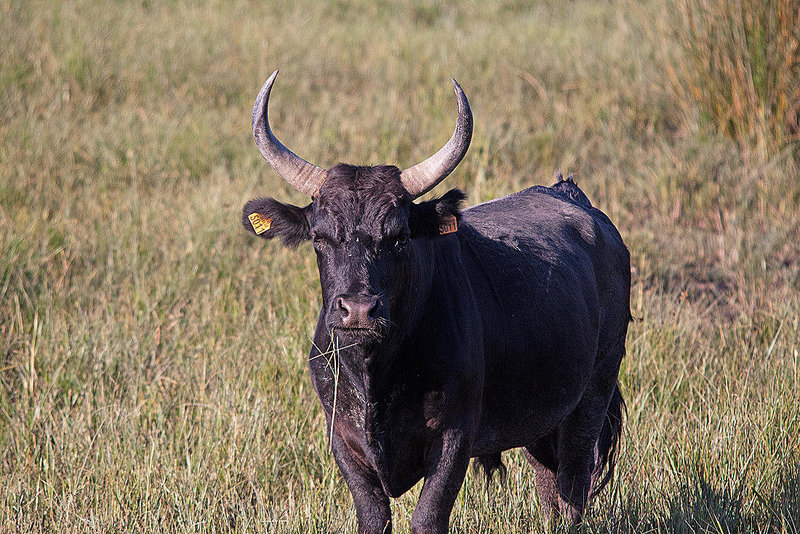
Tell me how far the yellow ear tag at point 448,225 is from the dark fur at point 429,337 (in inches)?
1.1

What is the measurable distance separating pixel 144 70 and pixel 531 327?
8.52 m

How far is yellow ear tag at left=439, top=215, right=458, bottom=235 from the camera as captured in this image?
12.8ft

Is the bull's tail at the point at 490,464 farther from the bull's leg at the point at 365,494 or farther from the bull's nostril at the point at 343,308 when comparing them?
the bull's nostril at the point at 343,308

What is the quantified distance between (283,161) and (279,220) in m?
0.26

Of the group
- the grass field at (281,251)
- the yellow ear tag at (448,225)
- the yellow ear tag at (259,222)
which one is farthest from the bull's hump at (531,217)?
the grass field at (281,251)

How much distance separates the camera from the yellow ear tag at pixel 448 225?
154 inches

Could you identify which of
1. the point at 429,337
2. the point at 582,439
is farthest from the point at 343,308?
the point at 582,439

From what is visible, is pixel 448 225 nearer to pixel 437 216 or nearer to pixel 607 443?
pixel 437 216

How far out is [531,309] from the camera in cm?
434

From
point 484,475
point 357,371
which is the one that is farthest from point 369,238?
point 484,475

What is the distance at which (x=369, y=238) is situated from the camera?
366 centimetres

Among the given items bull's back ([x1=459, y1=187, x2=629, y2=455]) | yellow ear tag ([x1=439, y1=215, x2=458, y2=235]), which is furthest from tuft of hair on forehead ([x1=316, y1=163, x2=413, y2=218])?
bull's back ([x1=459, y1=187, x2=629, y2=455])

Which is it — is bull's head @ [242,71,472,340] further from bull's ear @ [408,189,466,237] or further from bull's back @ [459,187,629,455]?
bull's back @ [459,187,629,455]

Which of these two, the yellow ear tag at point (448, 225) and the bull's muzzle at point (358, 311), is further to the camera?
the yellow ear tag at point (448, 225)
